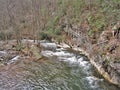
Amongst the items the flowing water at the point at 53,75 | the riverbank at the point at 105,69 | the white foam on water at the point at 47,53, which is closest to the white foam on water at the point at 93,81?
the flowing water at the point at 53,75

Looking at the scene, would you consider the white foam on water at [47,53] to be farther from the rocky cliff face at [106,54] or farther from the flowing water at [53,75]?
the rocky cliff face at [106,54]

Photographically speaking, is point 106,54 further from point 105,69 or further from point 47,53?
point 47,53

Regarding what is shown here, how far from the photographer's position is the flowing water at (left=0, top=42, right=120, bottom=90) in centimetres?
1716

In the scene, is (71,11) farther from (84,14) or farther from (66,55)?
(66,55)

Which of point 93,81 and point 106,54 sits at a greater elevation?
point 106,54

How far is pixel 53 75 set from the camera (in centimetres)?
1983

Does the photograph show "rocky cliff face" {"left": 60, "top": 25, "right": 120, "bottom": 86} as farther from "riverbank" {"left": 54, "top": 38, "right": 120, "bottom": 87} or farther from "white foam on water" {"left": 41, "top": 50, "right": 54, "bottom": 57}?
"white foam on water" {"left": 41, "top": 50, "right": 54, "bottom": 57}

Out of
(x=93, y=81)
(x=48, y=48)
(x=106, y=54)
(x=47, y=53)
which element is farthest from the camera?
(x=48, y=48)

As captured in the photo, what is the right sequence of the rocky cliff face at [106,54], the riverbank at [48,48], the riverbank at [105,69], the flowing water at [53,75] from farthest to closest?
1. the riverbank at [48,48]
2. the rocky cliff face at [106,54]
3. the riverbank at [105,69]
4. the flowing water at [53,75]

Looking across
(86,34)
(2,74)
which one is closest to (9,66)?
(2,74)

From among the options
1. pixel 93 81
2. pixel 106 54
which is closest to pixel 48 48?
pixel 106 54

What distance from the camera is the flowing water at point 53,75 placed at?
1716 cm

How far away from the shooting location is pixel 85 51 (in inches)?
1070

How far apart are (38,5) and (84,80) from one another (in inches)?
1292
